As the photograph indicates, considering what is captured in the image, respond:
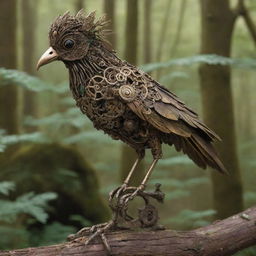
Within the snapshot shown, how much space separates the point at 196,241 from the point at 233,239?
24cm

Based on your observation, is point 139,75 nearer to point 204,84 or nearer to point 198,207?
point 204,84

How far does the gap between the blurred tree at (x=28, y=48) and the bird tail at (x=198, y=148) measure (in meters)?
5.66

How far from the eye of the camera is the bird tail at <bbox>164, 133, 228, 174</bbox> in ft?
7.80

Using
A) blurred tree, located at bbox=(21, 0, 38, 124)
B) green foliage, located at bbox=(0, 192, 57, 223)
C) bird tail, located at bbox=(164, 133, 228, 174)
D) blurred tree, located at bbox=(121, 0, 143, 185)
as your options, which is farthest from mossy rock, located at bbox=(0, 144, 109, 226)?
blurred tree, located at bbox=(21, 0, 38, 124)

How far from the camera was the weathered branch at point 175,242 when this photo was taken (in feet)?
7.13

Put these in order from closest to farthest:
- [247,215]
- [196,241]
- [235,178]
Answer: [196,241] < [247,215] < [235,178]

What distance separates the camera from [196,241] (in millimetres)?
2400

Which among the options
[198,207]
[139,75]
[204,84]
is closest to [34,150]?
[204,84]

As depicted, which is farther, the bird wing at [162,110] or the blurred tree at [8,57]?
the blurred tree at [8,57]

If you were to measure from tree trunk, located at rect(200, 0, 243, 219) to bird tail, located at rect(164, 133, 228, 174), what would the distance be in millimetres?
1938

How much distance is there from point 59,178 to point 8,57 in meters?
1.40

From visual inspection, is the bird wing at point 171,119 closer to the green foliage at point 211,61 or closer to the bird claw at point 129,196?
the bird claw at point 129,196

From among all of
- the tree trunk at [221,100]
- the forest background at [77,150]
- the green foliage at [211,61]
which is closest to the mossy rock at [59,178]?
the forest background at [77,150]

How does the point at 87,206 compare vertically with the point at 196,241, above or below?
below
